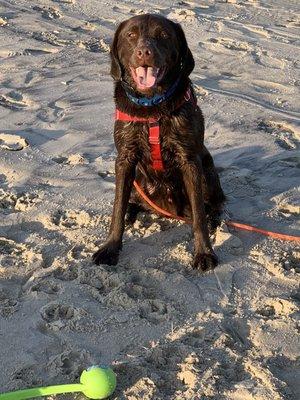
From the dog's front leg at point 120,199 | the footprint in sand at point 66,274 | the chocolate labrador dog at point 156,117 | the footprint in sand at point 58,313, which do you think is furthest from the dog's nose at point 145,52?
the footprint in sand at point 58,313

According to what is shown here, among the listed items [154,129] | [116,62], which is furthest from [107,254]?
[116,62]

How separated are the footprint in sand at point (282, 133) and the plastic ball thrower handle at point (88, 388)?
3.33 metres

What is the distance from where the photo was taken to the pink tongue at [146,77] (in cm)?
354

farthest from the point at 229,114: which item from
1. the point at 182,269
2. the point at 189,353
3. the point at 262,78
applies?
the point at 189,353

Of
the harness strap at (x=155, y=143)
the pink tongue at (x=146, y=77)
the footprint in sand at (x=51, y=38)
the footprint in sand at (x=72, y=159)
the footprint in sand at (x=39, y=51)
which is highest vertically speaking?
the pink tongue at (x=146, y=77)

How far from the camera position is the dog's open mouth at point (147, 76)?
354cm

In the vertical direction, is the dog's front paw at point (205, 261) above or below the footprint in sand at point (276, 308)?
below

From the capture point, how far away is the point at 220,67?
7254 mm

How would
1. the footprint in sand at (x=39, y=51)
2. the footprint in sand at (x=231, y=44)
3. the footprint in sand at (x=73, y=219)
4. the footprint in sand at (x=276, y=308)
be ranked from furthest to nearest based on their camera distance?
the footprint in sand at (x=231, y=44)
the footprint in sand at (x=39, y=51)
the footprint in sand at (x=73, y=219)
the footprint in sand at (x=276, y=308)

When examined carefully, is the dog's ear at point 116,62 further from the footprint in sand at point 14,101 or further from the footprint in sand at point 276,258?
the footprint in sand at point 14,101

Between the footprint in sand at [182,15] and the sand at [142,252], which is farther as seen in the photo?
the footprint in sand at [182,15]

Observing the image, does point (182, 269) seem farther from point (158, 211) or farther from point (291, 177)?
point (291, 177)

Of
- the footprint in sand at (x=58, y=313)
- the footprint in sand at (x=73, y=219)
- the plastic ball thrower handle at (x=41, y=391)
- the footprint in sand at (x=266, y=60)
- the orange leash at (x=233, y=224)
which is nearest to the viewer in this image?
the plastic ball thrower handle at (x=41, y=391)

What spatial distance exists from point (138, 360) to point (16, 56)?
→ 18.0 ft
